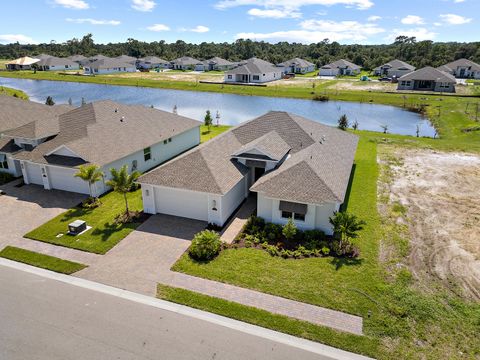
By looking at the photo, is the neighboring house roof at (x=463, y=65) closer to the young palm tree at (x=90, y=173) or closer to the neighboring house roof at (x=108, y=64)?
the young palm tree at (x=90, y=173)

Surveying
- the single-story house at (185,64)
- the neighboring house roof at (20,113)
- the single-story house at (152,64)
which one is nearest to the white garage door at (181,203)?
the neighboring house roof at (20,113)

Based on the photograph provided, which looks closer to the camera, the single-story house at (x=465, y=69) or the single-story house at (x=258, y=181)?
the single-story house at (x=258, y=181)

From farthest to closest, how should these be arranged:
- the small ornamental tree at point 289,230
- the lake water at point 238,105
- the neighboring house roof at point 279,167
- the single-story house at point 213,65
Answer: the single-story house at point 213,65
the lake water at point 238,105
the neighboring house roof at point 279,167
the small ornamental tree at point 289,230

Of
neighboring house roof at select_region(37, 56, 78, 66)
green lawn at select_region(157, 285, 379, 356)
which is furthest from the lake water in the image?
neighboring house roof at select_region(37, 56, 78, 66)

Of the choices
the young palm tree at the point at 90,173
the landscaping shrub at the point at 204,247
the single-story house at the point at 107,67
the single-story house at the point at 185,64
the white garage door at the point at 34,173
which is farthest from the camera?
the single-story house at the point at 185,64

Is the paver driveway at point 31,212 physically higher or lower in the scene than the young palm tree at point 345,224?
lower

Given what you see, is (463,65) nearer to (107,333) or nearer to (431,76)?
(431,76)
